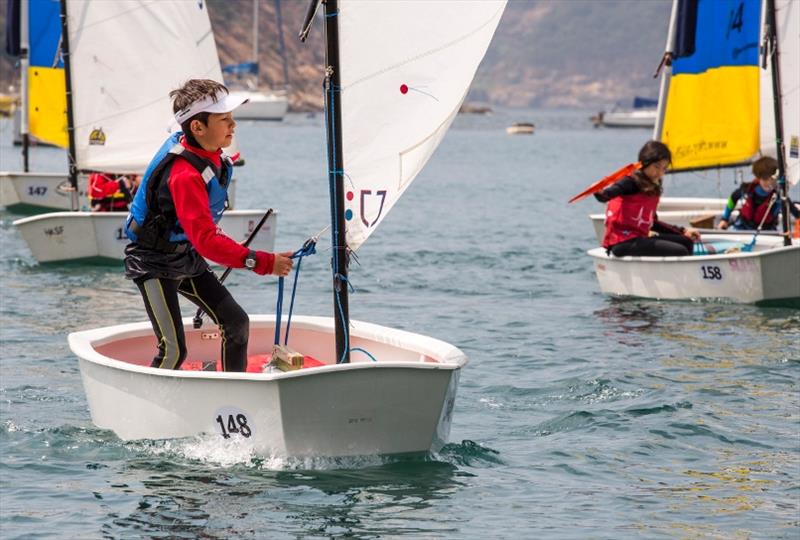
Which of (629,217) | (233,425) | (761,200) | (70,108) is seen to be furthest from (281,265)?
(70,108)

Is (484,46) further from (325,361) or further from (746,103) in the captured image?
(746,103)

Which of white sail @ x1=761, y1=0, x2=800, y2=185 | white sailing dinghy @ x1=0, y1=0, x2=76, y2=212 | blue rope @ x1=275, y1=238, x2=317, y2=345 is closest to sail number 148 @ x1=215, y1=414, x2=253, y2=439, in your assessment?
blue rope @ x1=275, y1=238, x2=317, y2=345

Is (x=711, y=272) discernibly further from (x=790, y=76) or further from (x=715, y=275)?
(x=790, y=76)

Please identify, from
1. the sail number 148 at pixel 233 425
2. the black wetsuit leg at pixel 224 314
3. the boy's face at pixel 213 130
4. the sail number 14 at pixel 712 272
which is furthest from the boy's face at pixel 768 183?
the sail number 148 at pixel 233 425

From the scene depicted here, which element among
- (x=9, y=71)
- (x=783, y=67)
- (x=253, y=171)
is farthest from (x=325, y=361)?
(x=9, y=71)

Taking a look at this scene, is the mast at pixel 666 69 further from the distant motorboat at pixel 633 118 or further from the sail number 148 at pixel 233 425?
the distant motorboat at pixel 633 118

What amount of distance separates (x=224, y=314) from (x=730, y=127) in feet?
42.5

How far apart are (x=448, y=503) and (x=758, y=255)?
8.05 m

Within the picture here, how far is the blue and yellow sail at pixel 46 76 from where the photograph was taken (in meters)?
23.3

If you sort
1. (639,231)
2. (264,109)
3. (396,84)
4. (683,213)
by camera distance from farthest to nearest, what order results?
(264,109) < (683,213) < (639,231) < (396,84)

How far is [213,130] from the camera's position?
25.3 ft

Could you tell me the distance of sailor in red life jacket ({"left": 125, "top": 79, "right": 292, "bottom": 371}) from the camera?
7523 mm

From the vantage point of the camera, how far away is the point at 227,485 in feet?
25.3

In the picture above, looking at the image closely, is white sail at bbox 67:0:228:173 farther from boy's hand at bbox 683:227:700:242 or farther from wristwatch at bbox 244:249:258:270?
wristwatch at bbox 244:249:258:270
